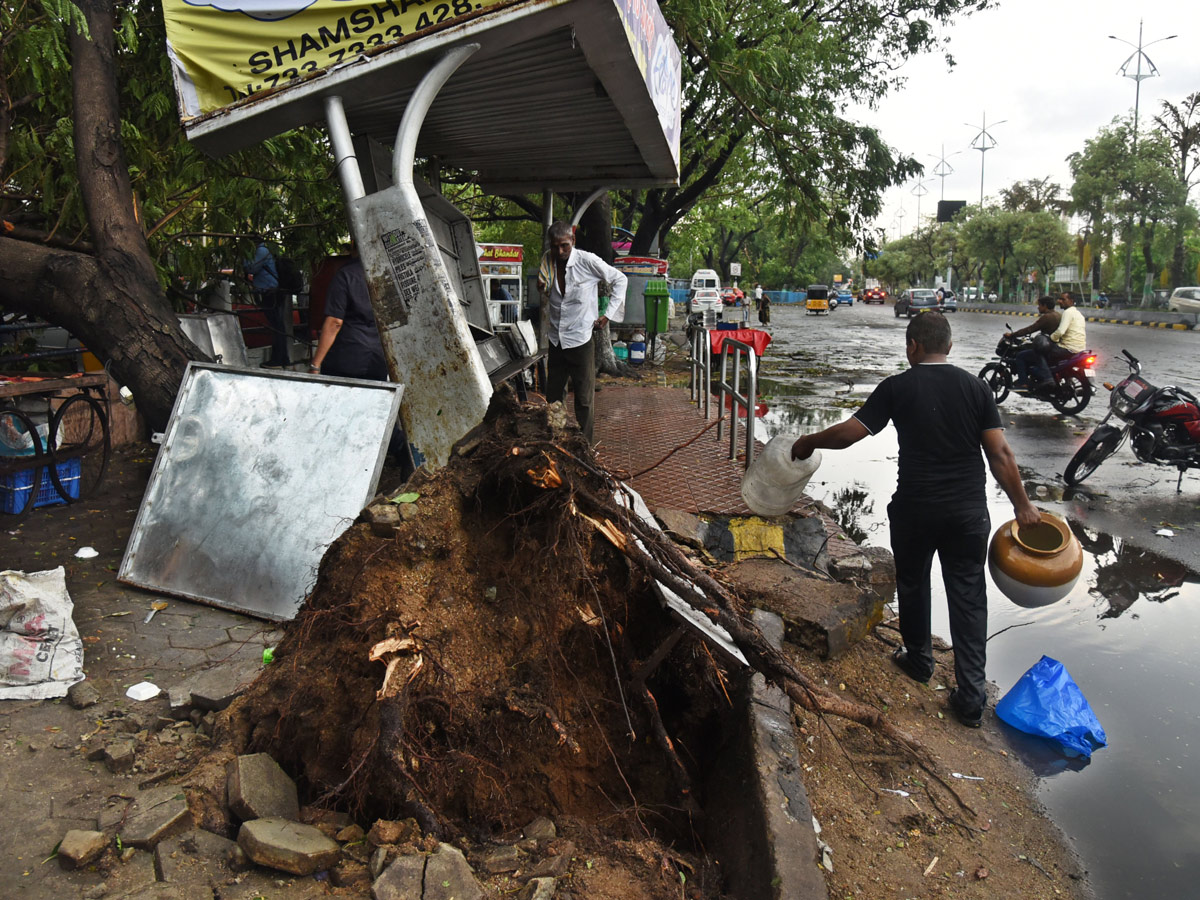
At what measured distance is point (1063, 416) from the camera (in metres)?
11.6

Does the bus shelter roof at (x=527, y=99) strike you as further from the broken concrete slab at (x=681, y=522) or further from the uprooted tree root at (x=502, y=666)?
the broken concrete slab at (x=681, y=522)

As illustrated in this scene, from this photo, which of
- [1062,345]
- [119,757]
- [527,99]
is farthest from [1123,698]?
[1062,345]

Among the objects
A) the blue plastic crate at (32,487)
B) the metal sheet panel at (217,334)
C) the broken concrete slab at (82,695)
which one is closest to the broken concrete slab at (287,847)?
the broken concrete slab at (82,695)

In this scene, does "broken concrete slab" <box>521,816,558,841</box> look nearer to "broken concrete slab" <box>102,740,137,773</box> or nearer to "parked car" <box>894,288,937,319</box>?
"broken concrete slab" <box>102,740,137,773</box>

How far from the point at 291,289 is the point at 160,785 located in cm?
788

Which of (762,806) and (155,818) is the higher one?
(155,818)

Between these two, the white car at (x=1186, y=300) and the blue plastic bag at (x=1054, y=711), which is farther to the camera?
the white car at (x=1186, y=300)

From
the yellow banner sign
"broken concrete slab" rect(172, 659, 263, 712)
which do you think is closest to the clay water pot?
"broken concrete slab" rect(172, 659, 263, 712)

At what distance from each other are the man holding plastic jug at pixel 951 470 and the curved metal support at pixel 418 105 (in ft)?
9.21

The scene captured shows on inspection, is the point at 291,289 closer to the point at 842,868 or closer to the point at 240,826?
the point at 240,826

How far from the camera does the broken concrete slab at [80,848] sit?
231cm

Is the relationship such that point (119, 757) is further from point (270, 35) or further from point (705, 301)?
point (705, 301)

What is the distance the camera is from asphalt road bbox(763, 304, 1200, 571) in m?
6.95

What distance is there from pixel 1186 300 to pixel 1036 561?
121ft
